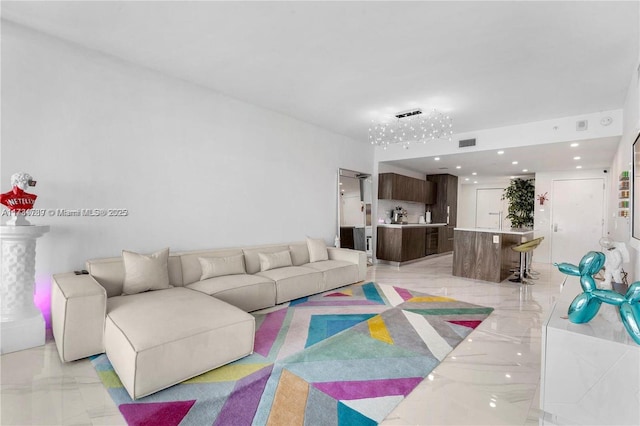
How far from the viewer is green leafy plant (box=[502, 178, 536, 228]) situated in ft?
27.5

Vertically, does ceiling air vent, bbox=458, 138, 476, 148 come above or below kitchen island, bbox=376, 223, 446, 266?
above

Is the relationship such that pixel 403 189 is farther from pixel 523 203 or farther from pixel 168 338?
pixel 168 338

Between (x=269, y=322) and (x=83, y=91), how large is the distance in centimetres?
313

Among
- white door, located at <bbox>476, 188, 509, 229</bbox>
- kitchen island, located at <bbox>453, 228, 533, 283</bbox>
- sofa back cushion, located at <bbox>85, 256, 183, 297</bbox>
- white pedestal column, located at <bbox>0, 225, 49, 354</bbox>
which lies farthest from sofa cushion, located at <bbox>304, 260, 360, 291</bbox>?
white door, located at <bbox>476, 188, 509, 229</bbox>

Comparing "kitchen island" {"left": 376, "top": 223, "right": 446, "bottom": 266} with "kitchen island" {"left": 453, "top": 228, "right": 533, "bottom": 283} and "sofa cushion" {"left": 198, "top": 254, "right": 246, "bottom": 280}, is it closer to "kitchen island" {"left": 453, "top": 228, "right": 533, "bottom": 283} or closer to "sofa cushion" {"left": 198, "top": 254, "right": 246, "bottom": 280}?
"kitchen island" {"left": 453, "top": 228, "right": 533, "bottom": 283}

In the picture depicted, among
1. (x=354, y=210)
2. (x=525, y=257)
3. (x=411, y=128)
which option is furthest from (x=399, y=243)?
(x=411, y=128)

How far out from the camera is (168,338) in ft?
6.98

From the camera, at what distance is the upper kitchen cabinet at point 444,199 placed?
9164mm

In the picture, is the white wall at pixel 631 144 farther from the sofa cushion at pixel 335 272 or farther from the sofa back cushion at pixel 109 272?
the sofa back cushion at pixel 109 272

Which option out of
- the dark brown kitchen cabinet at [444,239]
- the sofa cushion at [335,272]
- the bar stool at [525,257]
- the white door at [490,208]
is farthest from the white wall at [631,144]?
the white door at [490,208]

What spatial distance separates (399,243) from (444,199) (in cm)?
316

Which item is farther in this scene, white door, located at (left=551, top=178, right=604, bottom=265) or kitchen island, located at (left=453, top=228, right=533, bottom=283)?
white door, located at (left=551, top=178, right=604, bottom=265)

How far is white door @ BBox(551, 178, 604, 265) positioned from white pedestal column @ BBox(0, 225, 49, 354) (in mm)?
9848

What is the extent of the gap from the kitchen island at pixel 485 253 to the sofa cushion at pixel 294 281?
10.4 ft
